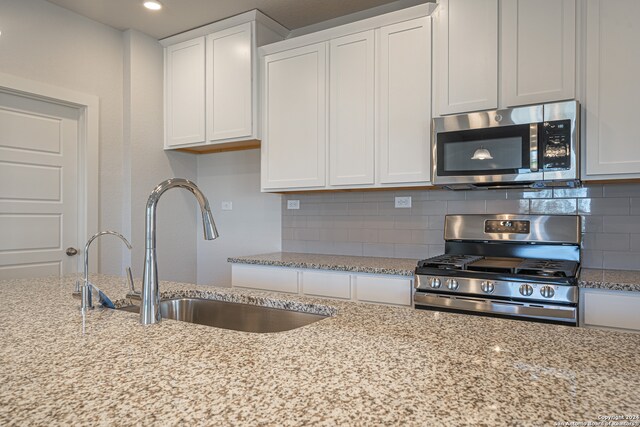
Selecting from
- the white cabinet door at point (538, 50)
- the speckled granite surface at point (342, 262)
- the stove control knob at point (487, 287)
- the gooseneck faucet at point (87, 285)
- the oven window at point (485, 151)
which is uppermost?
the white cabinet door at point (538, 50)

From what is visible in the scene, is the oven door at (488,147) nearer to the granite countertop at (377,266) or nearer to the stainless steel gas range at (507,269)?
the stainless steel gas range at (507,269)

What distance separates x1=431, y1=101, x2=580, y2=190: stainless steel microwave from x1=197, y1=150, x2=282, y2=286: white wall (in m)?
1.61

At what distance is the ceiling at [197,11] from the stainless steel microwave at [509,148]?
127cm

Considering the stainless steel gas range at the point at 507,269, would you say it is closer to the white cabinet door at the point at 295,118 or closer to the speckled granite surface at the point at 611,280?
the speckled granite surface at the point at 611,280

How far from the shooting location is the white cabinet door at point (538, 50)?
225 centimetres

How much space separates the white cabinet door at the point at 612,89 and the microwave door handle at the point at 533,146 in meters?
0.25

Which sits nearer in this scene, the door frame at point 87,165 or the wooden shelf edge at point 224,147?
the door frame at point 87,165

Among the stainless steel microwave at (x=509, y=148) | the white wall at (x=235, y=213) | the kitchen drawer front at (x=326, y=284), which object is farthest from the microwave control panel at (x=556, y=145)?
the white wall at (x=235, y=213)

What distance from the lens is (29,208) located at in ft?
9.71

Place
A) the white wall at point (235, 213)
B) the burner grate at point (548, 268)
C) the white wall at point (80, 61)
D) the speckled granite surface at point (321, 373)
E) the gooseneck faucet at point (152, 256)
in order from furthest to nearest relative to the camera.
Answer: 1. the white wall at point (235, 213)
2. the white wall at point (80, 61)
3. the burner grate at point (548, 268)
4. the gooseneck faucet at point (152, 256)
5. the speckled granite surface at point (321, 373)

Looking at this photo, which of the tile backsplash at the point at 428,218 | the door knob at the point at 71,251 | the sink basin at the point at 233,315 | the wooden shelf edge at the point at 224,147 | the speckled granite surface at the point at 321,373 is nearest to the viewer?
the speckled granite surface at the point at 321,373

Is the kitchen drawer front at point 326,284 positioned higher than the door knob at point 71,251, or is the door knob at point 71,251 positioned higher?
the door knob at point 71,251


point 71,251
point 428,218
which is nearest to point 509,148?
point 428,218

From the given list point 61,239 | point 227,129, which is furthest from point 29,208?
point 227,129
